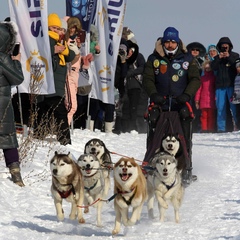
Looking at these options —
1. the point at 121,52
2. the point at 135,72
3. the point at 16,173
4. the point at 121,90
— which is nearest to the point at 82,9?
the point at 121,52

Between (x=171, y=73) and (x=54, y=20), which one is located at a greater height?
(x=54, y=20)

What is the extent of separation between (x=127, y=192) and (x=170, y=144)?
222 centimetres

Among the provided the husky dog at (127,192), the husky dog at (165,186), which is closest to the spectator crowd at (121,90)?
the husky dog at (165,186)

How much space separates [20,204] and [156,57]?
2.52m

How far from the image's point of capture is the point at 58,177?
259 inches

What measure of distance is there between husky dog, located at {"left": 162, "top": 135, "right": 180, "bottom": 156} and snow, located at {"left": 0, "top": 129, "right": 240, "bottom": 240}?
20.3 inches

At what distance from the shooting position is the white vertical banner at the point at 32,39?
32.7 feet

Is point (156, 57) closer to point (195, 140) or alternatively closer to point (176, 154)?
point (176, 154)

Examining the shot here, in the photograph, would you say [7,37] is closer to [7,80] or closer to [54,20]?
[7,80]

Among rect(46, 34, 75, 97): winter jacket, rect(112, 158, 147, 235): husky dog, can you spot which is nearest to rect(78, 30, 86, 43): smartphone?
rect(46, 34, 75, 97): winter jacket

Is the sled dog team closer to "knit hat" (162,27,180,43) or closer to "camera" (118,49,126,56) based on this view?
"knit hat" (162,27,180,43)

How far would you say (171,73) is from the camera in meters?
8.81

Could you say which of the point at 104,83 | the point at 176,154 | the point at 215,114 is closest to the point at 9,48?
the point at 176,154

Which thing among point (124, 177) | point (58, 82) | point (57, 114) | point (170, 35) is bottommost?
point (124, 177)
